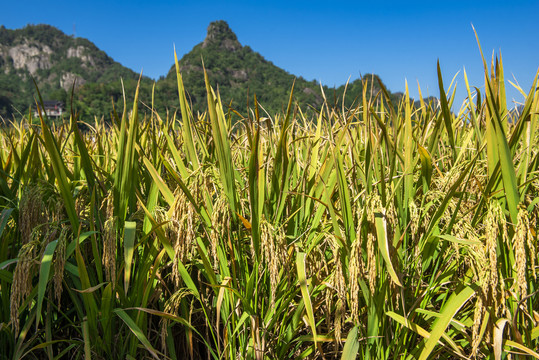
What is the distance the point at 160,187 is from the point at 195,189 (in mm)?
197

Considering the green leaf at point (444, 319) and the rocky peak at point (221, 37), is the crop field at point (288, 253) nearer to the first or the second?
the green leaf at point (444, 319)

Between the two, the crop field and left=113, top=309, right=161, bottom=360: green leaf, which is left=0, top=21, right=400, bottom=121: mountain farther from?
left=113, top=309, right=161, bottom=360: green leaf

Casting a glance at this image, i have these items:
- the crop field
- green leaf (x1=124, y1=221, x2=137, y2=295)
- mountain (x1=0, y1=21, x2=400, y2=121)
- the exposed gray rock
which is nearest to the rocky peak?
mountain (x1=0, y1=21, x2=400, y2=121)

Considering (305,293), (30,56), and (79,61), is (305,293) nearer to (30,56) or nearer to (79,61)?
(79,61)

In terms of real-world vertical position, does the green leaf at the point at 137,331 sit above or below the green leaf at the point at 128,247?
below

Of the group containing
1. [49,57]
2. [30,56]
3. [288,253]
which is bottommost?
[288,253]

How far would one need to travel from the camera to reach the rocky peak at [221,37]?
98562mm

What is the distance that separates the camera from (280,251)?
46.3 inches

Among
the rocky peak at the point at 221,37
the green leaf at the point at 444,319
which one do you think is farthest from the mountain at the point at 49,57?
the green leaf at the point at 444,319

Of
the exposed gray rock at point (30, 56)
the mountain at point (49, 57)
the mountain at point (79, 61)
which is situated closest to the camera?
the mountain at point (79, 61)

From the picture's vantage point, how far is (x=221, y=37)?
101 metres

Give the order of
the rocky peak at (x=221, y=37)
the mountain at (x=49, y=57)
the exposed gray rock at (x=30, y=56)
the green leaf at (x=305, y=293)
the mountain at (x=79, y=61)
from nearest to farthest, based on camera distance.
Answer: the green leaf at (x=305, y=293) < the mountain at (x=79, y=61) < the rocky peak at (x=221, y=37) < the mountain at (x=49, y=57) < the exposed gray rock at (x=30, y=56)

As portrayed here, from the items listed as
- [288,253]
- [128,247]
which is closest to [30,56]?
[128,247]

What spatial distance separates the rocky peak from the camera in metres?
98.6
